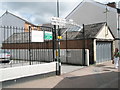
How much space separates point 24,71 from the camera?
797 cm

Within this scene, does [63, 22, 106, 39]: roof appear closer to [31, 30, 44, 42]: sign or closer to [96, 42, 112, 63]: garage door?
[96, 42, 112, 63]: garage door

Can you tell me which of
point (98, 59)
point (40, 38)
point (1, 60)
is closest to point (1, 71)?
point (40, 38)

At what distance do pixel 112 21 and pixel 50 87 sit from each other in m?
17.4

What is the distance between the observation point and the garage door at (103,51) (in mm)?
16328

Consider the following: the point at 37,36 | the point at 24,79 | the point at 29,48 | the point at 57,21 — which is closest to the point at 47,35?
the point at 37,36

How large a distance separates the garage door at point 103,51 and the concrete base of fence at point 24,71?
794 cm

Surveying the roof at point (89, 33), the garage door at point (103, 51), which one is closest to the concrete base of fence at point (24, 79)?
the roof at point (89, 33)

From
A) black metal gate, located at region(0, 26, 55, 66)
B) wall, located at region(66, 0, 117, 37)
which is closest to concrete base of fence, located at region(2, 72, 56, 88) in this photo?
black metal gate, located at region(0, 26, 55, 66)

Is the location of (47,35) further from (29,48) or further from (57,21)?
(29,48)

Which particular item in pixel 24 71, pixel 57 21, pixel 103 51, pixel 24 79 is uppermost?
pixel 57 21

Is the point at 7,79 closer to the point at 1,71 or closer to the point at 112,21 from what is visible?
the point at 1,71

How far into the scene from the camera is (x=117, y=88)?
22.4 ft

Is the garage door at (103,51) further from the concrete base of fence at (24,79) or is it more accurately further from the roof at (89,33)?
the concrete base of fence at (24,79)

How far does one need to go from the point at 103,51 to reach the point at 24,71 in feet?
37.6
